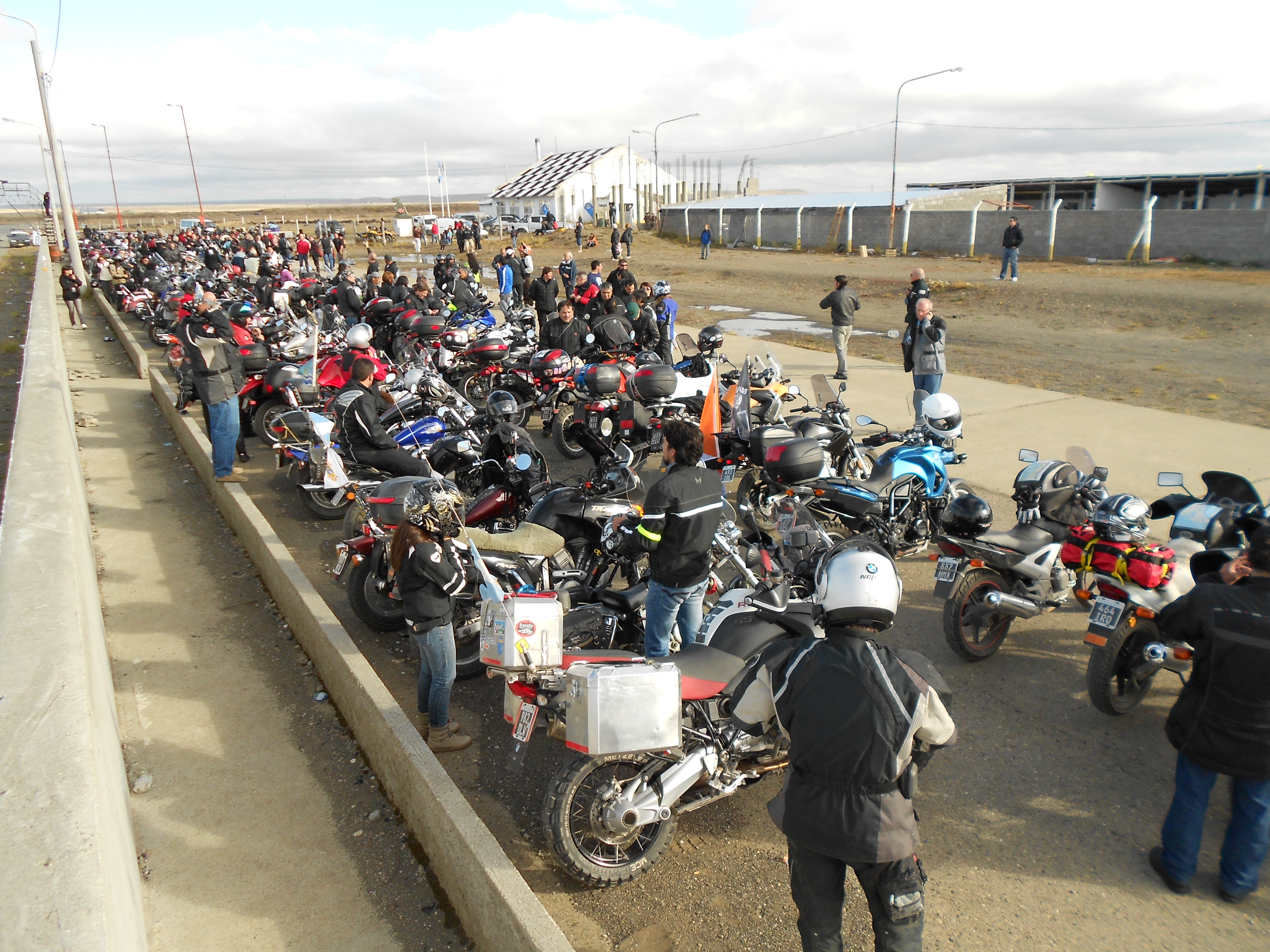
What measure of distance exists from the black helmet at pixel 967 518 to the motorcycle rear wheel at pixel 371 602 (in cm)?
377

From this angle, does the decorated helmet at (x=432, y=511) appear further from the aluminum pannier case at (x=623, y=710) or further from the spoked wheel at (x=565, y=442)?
the spoked wheel at (x=565, y=442)

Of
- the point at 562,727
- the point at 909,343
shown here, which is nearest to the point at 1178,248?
the point at 909,343

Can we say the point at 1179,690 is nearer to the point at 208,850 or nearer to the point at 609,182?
the point at 208,850

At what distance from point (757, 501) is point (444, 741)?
3865 millimetres

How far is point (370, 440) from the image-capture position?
24.0ft

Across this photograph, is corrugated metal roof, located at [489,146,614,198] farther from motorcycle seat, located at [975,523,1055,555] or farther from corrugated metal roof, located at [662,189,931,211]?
motorcycle seat, located at [975,523,1055,555]

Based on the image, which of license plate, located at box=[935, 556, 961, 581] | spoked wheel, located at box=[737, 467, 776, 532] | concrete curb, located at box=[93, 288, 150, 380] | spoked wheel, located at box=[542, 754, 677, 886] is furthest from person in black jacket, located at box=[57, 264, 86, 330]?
license plate, located at box=[935, 556, 961, 581]

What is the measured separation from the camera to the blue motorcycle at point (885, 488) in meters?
6.21

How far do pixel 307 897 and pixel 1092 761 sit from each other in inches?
156

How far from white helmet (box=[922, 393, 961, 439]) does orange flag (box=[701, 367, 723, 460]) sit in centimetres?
175

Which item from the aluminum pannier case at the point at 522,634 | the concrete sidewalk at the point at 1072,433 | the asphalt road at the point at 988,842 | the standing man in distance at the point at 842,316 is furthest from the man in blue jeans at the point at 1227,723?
the standing man in distance at the point at 842,316

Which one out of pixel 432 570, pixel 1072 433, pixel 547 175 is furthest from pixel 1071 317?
pixel 547 175

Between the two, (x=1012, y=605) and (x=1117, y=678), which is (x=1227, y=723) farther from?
(x=1012, y=605)

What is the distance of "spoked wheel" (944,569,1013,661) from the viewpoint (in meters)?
4.99
